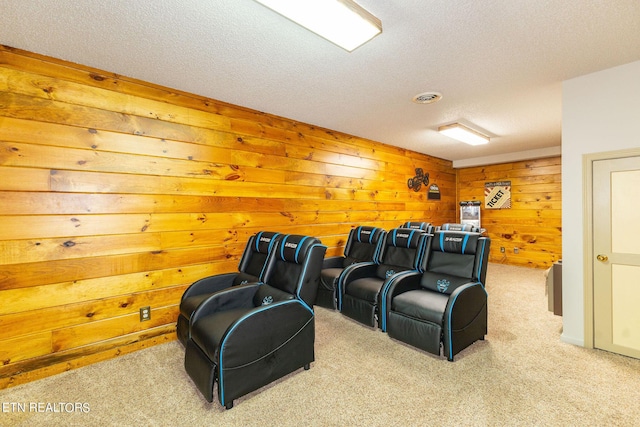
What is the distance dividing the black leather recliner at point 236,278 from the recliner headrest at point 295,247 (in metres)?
0.17

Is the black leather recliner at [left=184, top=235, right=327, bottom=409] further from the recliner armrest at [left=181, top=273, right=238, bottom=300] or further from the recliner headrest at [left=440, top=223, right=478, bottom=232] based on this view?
the recliner headrest at [left=440, top=223, right=478, bottom=232]

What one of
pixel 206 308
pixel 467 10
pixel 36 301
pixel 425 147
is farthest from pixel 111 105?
pixel 425 147

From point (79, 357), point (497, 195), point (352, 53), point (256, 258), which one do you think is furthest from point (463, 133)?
point (79, 357)

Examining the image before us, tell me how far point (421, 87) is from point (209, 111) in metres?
2.25

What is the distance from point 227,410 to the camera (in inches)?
75.4

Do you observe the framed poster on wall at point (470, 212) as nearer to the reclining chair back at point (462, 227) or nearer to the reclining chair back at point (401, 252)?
the reclining chair back at point (462, 227)

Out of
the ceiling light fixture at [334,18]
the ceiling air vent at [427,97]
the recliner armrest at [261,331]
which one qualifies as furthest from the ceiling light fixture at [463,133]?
the recliner armrest at [261,331]

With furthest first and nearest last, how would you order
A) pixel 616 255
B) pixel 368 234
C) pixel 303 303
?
1. pixel 368 234
2. pixel 616 255
3. pixel 303 303

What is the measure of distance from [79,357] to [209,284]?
113 centimetres

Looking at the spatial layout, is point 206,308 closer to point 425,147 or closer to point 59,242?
point 59,242

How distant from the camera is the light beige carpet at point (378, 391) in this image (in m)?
1.83

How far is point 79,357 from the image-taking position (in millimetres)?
2449

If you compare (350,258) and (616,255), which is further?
(350,258)

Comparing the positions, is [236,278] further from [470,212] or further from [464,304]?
[470,212]
